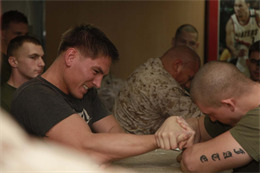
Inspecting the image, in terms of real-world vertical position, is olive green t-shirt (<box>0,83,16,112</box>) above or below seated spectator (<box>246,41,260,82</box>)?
above

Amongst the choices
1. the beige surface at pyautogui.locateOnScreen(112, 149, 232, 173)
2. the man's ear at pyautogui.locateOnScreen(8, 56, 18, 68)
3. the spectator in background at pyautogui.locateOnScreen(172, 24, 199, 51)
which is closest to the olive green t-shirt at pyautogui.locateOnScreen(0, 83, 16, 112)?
the man's ear at pyautogui.locateOnScreen(8, 56, 18, 68)

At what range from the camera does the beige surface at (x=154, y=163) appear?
4.30 feet

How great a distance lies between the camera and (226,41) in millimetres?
3672

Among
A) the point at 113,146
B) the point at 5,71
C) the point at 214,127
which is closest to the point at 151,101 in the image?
the point at 214,127

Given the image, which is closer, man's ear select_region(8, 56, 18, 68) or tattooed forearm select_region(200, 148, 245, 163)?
tattooed forearm select_region(200, 148, 245, 163)

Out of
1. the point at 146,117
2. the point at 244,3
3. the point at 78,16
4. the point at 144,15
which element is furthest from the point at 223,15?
the point at 146,117

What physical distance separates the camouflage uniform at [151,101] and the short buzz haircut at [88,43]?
2.48 ft

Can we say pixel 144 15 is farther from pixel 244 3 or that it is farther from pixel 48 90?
pixel 48 90

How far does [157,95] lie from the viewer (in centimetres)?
219

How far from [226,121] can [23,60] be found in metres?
1.65

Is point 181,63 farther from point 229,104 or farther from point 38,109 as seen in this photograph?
point 38,109

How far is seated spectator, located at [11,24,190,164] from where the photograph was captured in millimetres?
1194

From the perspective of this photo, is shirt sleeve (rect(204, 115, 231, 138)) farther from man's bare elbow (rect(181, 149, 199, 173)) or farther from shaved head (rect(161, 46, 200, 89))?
shaved head (rect(161, 46, 200, 89))

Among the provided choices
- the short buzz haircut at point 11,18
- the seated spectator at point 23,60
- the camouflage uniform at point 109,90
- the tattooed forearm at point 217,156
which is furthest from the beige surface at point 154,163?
the short buzz haircut at point 11,18
